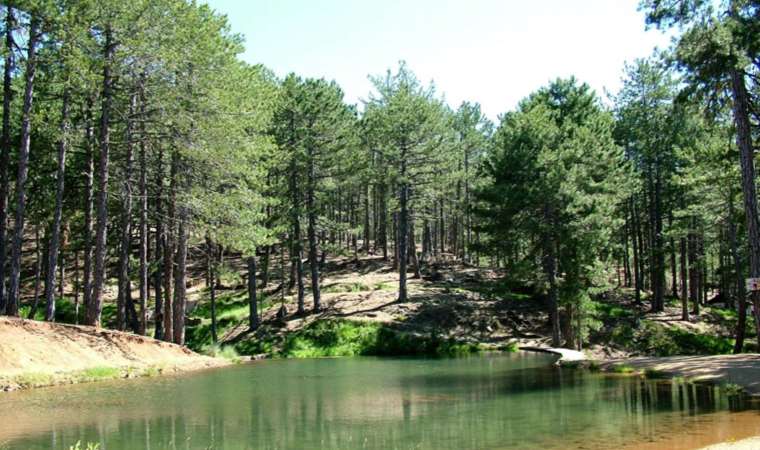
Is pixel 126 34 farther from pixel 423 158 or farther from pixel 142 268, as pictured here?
pixel 423 158

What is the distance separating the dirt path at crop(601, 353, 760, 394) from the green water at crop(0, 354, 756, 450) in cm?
88

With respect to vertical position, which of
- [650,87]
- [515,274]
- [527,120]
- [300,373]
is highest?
[650,87]

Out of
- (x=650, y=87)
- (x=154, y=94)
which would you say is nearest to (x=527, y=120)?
(x=650, y=87)

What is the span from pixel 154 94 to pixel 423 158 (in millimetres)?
19655

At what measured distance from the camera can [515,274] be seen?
31203mm

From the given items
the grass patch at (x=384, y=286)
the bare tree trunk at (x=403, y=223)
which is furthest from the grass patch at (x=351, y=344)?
the grass patch at (x=384, y=286)

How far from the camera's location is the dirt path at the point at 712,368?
15.6 meters

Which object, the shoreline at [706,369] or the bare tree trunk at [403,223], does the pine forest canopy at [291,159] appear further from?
the shoreline at [706,369]

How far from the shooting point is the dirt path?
15.6 m

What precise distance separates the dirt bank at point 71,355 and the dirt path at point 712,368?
16.4 metres

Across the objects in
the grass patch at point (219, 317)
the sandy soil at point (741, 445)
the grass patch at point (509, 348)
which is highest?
the grass patch at point (219, 317)

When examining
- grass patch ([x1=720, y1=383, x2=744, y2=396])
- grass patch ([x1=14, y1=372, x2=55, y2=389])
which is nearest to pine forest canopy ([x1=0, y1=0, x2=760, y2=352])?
grass patch ([x1=14, y1=372, x2=55, y2=389])

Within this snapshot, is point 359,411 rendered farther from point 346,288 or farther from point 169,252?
point 346,288

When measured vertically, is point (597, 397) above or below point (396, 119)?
below
